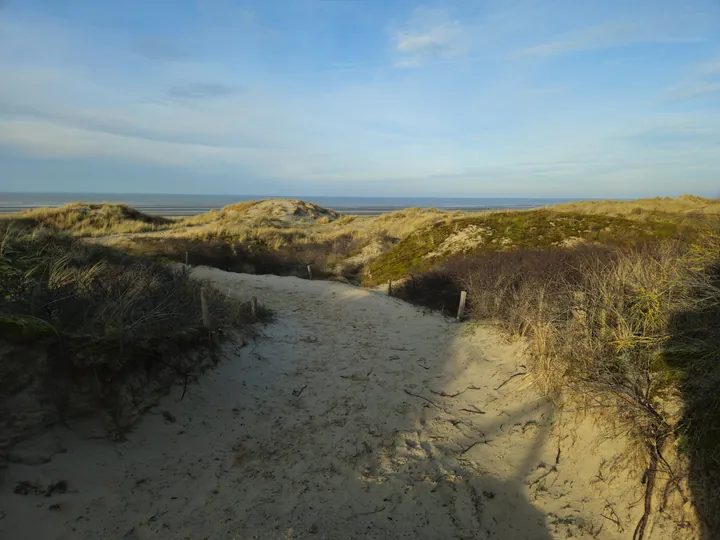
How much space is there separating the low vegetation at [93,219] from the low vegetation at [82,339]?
25.5 meters

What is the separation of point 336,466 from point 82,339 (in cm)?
354

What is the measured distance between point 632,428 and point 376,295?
8.81 m

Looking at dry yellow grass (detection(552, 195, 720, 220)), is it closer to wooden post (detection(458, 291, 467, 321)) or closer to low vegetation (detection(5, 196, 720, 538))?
low vegetation (detection(5, 196, 720, 538))

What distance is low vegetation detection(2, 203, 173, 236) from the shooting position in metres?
28.2

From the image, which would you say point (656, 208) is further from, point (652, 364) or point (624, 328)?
point (652, 364)

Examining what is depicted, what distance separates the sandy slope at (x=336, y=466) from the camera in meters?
3.77

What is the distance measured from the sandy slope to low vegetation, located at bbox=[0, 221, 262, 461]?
36cm

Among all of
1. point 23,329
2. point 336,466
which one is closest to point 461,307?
point 336,466

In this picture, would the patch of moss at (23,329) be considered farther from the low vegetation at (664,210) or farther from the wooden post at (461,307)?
the low vegetation at (664,210)

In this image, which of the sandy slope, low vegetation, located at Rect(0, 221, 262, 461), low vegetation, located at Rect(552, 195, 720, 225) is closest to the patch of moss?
low vegetation, located at Rect(0, 221, 262, 461)

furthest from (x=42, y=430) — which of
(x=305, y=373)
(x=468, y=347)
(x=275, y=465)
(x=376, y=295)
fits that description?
(x=376, y=295)

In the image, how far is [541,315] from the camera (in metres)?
6.99

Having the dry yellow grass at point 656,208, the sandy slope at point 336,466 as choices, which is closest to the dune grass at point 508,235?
the dry yellow grass at point 656,208

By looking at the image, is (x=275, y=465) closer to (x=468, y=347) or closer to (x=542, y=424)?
(x=542, y=424)
